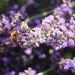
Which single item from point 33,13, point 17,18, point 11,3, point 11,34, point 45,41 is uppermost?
point 11,3

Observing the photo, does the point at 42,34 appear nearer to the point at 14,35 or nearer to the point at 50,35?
the point at 50,35

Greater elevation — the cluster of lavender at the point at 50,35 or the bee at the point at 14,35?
the bee at the point at 14,35

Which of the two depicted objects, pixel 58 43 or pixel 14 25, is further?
pixel 14 25

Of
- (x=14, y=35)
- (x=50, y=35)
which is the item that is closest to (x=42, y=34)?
(x=50, y=35)

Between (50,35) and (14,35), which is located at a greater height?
(14,35)

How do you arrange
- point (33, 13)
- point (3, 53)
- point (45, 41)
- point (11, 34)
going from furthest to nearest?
point (33, 13) < point (3, 53) < point (11, 34) < point (45, 41)

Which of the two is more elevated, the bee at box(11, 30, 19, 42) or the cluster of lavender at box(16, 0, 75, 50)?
the bee at box(11, 30, 19, 42)

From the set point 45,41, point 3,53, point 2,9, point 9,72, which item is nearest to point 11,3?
point 2,9

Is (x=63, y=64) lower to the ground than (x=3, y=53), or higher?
lower

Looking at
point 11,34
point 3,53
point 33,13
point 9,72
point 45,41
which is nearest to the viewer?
point 45,41

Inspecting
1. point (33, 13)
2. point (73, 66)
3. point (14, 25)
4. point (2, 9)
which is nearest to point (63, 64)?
point (73, 66)

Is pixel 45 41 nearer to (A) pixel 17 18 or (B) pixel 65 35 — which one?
(B) pixel 65 35
